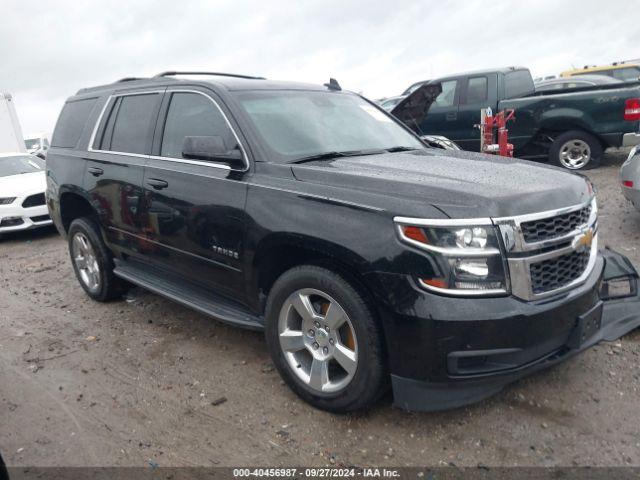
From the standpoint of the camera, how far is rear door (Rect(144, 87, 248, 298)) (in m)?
3.25

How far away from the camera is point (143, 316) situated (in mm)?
4637

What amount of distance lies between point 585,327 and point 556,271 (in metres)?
0.34

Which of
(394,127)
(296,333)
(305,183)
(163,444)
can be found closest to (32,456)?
(163,444)

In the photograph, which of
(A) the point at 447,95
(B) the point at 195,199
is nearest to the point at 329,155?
(B) the point at 195,199

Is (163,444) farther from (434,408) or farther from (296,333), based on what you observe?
(434,408)

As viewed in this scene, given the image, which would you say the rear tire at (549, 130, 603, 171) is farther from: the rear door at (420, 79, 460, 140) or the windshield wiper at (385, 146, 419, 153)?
the windshield wiper at (385, 146, 419, 153)

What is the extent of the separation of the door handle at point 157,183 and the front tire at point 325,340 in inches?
49.6

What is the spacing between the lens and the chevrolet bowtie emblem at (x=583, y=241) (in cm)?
270

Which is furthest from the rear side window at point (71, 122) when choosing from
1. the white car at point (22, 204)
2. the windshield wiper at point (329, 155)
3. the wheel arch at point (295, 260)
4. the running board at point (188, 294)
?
the white car at point (22, 204)

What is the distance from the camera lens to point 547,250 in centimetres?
255

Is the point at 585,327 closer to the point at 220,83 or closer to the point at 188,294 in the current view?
the point at 188,294

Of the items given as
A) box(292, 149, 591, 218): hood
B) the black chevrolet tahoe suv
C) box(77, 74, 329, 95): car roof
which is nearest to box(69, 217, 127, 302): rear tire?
the black chevrolet tahoe suv

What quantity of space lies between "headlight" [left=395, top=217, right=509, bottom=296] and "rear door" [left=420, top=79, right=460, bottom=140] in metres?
8.12

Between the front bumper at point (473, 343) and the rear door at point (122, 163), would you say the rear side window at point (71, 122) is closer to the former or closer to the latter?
the rear door at point (122, 163)
